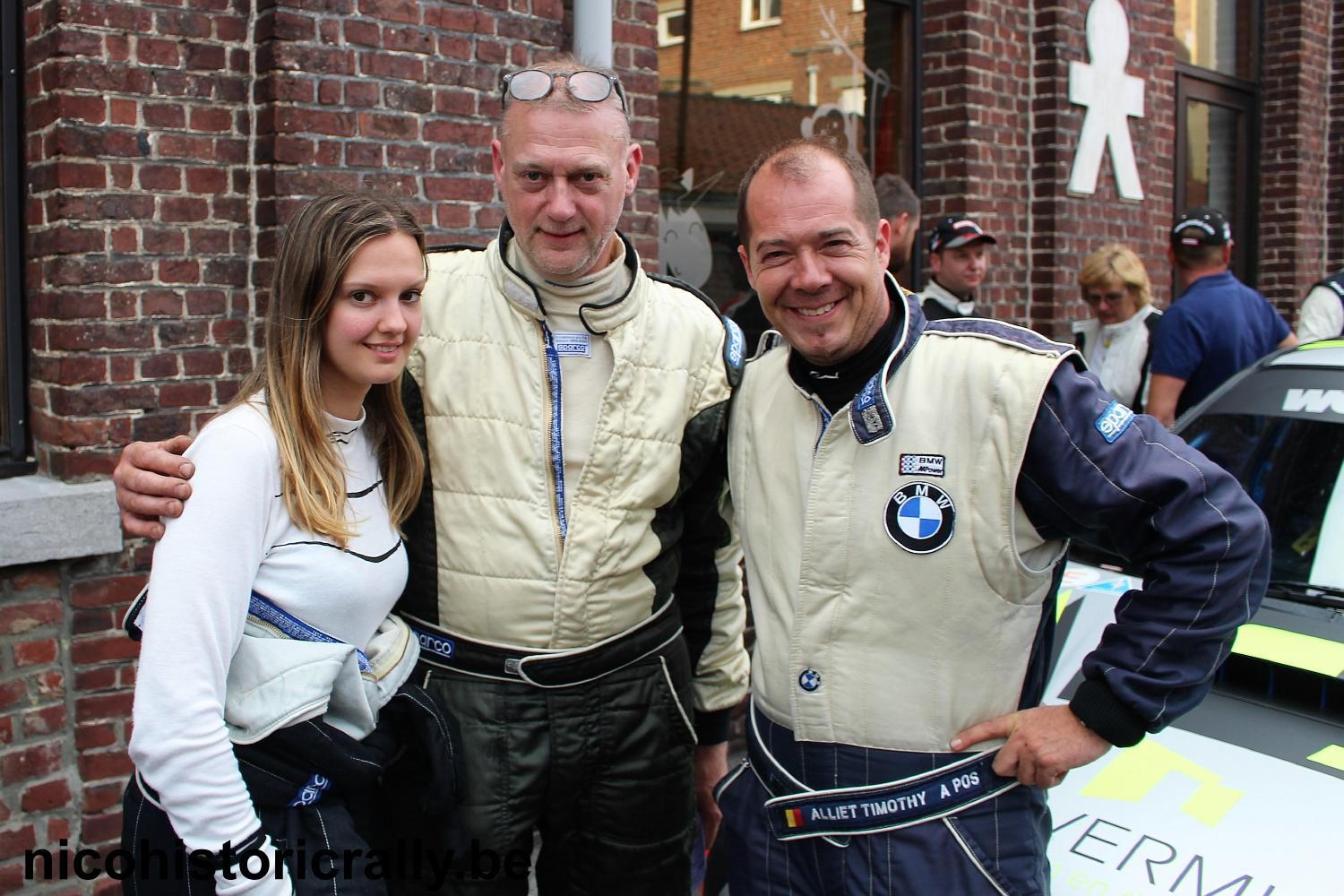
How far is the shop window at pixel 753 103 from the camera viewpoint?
17.8 ft

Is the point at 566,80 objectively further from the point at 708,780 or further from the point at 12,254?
the point at 12,254

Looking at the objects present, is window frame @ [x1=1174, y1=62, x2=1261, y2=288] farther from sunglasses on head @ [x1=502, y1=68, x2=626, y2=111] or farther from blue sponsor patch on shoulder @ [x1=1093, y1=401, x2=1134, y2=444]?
blue sponsor patch on shoulder @ [x1=1093, y1=401, x2=1134, y2=444]

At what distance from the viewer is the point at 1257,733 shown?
241 cm

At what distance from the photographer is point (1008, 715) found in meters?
2.04

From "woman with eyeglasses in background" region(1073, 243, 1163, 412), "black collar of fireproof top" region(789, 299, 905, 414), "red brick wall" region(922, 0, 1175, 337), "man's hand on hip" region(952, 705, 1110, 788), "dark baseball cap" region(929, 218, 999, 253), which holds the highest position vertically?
"red brick wall" region(922, 0, 1175, 337)

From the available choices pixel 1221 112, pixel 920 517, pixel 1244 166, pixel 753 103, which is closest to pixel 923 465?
pixel 920 517

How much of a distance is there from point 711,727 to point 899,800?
35.4 inches

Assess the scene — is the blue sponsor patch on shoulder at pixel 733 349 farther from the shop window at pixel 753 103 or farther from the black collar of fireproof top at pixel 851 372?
the shop window at pixel 753 103

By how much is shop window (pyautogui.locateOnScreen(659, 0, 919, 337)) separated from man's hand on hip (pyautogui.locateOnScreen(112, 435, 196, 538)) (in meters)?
3.48

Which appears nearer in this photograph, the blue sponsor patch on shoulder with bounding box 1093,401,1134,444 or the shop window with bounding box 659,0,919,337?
the blue sponsor patch on shoulder with bounding box 1093,401,1134,444

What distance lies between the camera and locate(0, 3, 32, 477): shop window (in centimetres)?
350

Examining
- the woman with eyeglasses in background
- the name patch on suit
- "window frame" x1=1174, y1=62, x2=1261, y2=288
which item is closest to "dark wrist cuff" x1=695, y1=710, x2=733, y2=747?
the name patch on suit

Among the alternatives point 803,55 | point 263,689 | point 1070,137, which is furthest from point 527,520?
point 1070,137

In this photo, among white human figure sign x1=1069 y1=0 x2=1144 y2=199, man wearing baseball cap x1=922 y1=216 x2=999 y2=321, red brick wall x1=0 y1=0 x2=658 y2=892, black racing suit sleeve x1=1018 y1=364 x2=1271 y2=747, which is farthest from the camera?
white human figure sign x1=1069 y1=0 x2=1144 y2=199
